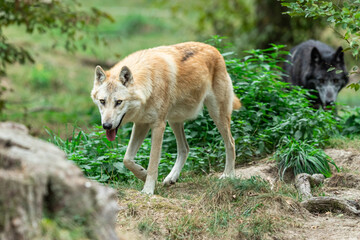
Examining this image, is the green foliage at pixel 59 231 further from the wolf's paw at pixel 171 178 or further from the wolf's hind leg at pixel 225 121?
the wolf's hind leg at pixel 225 121

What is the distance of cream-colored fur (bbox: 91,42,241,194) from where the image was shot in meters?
4.72

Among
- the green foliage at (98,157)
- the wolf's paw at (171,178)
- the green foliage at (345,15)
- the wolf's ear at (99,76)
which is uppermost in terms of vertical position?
the green foliage at (345,15)

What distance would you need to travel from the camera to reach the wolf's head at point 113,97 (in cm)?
459

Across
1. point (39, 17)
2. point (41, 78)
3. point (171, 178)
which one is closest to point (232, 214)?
point (171, 178)

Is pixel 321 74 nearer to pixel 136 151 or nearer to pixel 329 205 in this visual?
pixel 329 205

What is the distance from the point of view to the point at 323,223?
13.9 feet

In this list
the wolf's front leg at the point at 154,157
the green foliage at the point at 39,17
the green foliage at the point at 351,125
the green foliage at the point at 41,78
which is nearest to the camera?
the wolf's front leg at the point at 154,157

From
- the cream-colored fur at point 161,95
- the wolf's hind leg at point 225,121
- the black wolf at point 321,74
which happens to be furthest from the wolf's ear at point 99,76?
the black wolf at point 321,74

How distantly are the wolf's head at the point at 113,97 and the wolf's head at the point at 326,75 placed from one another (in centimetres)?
406

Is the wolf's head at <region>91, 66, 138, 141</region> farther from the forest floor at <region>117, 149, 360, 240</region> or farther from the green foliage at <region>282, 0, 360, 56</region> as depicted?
the green foliage at <region>282, 0, 360, 56</region>

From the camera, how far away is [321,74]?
780cm

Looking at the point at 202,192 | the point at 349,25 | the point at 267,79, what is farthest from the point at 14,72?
the point at 349,25

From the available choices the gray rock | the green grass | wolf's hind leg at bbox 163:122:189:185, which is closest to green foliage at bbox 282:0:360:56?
wolf's hind leg at bbox 163:122:189:185

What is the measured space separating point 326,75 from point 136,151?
4.01 meters
